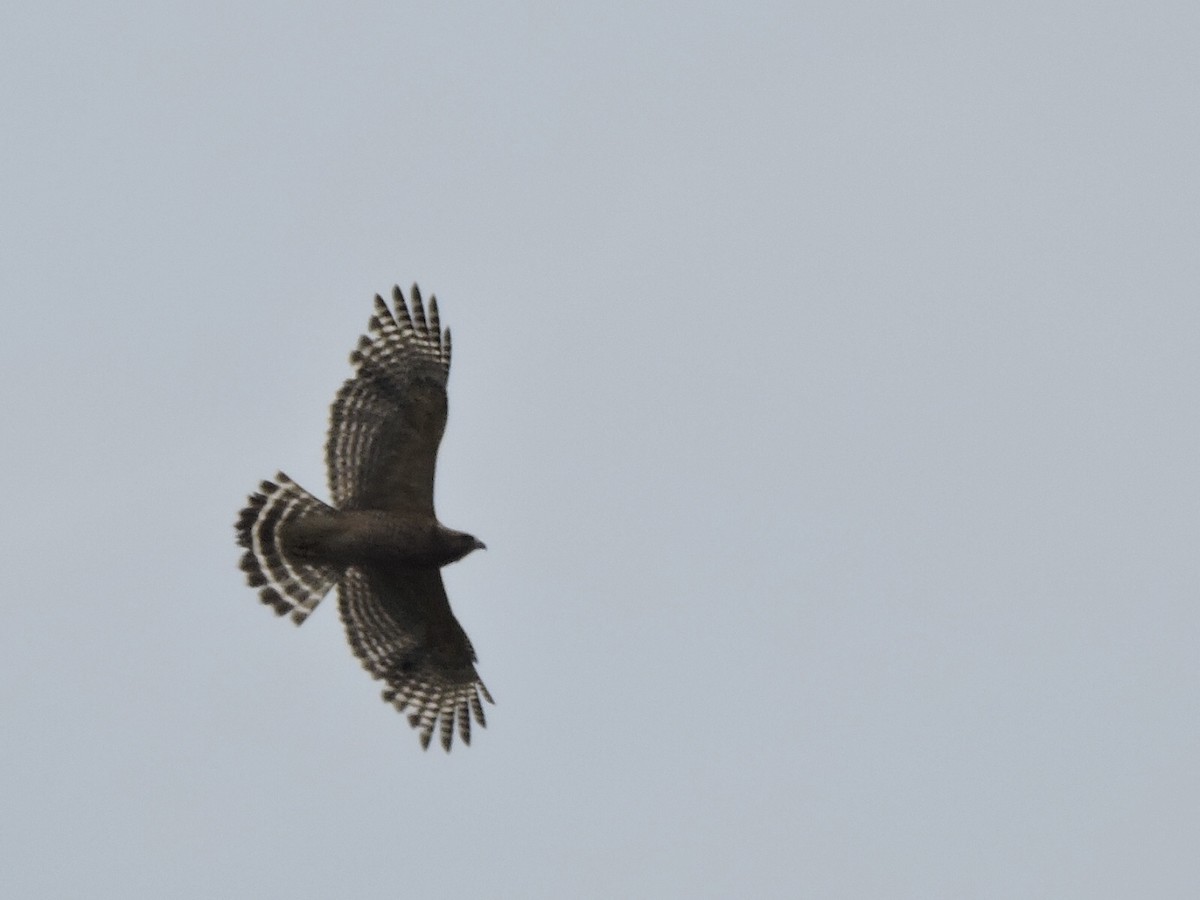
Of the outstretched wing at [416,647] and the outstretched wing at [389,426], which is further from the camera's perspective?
the outstretched wing at [416,647]

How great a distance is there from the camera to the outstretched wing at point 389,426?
71.0 ft

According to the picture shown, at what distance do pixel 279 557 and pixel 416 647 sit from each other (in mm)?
1880

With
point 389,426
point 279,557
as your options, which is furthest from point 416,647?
point 389,426

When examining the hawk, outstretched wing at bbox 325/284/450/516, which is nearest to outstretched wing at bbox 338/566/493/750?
the hawk

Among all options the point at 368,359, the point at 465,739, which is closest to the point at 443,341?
the point at 368,359

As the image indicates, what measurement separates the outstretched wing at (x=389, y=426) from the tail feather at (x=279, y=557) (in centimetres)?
42

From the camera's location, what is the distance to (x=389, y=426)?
21.6 metres

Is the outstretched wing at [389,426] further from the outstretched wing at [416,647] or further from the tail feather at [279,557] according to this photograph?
the outstretched wing at [416,647]

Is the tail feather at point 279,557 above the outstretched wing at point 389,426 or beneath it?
beneath

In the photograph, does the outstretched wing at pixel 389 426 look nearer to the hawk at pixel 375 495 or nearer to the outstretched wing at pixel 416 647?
the hawk at pixel 375 495

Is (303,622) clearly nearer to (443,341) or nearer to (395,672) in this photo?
(395,672)

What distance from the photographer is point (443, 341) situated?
21.9 metres

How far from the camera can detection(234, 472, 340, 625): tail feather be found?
21688mm

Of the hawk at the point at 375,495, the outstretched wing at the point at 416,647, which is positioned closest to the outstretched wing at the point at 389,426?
the hawk at the point at 375,495
